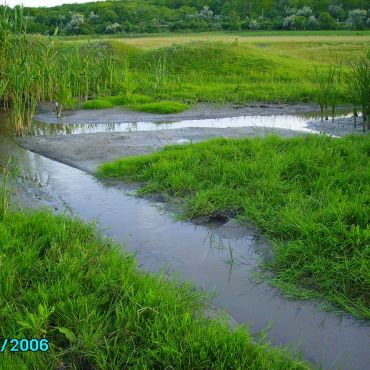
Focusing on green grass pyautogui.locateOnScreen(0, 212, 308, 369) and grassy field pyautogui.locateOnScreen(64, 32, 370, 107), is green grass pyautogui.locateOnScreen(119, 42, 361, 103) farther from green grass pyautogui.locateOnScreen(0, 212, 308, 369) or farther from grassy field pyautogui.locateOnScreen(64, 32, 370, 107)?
green grass pyautogui.locateOnScreen(0, 212, 308, 369)

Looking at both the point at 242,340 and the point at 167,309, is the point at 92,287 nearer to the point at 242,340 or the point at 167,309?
the point at 167,309

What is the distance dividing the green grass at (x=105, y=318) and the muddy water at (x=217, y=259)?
0.28 meters

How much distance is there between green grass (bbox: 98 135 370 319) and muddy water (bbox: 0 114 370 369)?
7.9 inches

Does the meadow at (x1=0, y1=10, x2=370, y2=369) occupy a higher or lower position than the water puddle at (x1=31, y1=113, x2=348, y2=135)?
lower

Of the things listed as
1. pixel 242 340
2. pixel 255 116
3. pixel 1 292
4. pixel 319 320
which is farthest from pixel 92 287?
pixel 255 116

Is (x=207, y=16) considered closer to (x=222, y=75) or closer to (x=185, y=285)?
(x=222, y=75)

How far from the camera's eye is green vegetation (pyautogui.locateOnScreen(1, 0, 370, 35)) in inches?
2039

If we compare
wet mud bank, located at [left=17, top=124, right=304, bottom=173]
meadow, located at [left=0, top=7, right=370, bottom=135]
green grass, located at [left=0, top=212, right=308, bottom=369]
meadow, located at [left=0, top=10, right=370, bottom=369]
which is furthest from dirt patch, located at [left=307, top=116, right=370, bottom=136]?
green grass, located at [left=0, top=212, right=308, bottom=369]

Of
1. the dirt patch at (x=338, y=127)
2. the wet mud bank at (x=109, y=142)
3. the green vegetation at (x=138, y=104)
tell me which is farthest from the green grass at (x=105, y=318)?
the green vegetation at (x=138, y=104)

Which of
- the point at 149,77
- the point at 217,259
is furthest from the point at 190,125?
the point at 217,259

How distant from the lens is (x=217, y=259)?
4410mm

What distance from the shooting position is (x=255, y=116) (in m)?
13.0

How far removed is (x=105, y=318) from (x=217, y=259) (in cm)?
A: 155

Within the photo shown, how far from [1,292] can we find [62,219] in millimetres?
1441
